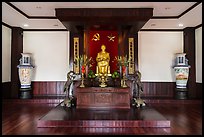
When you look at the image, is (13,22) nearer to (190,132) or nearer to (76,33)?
(76,33)

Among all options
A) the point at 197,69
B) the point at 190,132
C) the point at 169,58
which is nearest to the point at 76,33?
the point at 169,58

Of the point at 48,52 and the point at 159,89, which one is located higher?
the point at 48,52

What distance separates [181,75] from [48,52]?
196 inches

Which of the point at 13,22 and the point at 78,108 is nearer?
the point at 78,108

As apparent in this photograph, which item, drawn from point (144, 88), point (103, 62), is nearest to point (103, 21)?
point (103, 62)

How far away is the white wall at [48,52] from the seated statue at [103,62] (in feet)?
4.85

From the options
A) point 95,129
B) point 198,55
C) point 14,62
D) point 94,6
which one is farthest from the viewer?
point 14,62

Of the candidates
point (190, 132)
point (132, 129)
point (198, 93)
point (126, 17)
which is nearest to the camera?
point (190, 132)

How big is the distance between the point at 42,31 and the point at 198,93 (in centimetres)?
624

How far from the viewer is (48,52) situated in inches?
350

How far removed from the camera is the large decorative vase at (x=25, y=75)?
26.6 ft

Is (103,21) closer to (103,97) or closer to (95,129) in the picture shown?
(103,97)

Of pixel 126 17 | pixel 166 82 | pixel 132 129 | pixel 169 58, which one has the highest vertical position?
pixel 126 17

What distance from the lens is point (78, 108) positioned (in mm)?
6297
